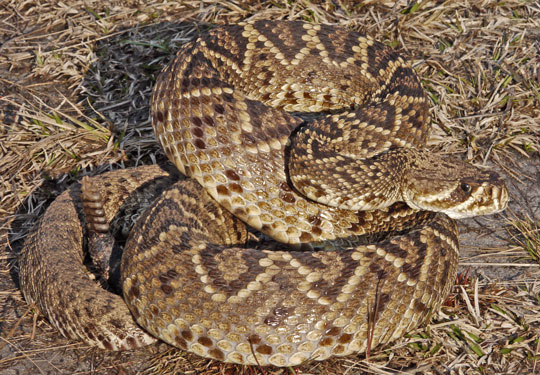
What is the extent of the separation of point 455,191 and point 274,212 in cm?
141

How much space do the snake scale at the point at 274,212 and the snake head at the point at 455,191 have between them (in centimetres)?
1

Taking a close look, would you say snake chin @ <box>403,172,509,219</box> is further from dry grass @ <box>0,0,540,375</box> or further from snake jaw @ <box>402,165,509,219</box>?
dry grass @ <box>0,0,540,375</box>

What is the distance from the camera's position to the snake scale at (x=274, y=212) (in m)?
4.49

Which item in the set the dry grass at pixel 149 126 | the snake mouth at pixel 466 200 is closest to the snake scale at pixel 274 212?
the snake mouth at pixel 466 200

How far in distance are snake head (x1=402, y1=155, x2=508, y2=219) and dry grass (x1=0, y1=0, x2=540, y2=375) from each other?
55 cm

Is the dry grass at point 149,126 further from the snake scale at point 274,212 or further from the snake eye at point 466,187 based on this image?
the snake eye at point 466,187

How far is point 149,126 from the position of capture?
6.96 m

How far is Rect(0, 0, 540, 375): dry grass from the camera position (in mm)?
4777

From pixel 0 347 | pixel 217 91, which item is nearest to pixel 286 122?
pixel 217 91

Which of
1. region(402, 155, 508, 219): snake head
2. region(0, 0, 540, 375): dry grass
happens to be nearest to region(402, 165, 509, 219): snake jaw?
region(402, 155, 508, 219): snake head

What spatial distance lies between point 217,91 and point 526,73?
3.58 m

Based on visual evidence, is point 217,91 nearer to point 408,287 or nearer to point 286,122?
point 286,122

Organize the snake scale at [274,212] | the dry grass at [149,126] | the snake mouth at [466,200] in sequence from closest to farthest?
the snake scale at [274,212] < the dry grass at [149,126] < the snake mouth at [466,200]

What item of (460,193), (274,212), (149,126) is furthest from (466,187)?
(149,126)
